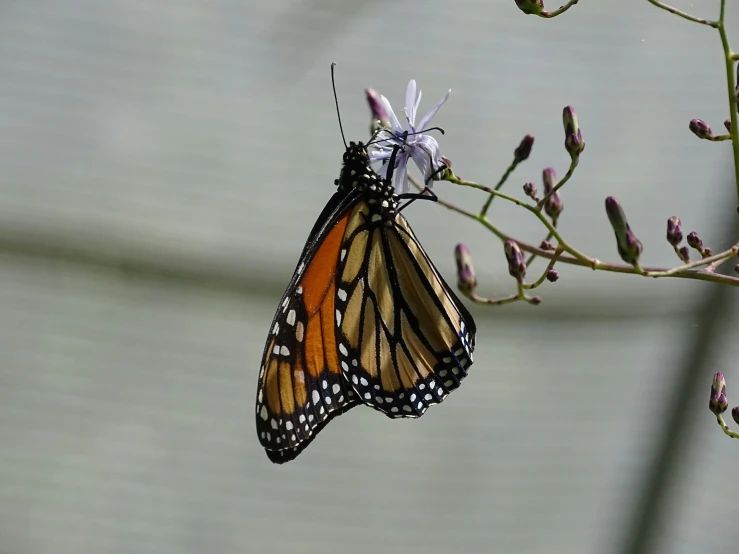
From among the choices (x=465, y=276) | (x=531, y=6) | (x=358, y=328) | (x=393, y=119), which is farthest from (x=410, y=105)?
(x=358, y=328)

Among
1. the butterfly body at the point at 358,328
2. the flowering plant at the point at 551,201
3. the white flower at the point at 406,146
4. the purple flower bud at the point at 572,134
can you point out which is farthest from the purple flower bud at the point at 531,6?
the butterfly body at the point at 358,328

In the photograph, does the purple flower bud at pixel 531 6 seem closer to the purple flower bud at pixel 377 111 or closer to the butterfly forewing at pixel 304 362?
the purple flower bud at pixel 377 111

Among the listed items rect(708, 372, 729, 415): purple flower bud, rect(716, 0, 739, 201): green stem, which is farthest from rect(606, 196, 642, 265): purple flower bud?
rect(708, 372, 729, 415): purple flower bud

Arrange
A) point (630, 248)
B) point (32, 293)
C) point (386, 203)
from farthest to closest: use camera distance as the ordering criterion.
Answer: point (32, 293) < point (386, 203) < point (630, 248)

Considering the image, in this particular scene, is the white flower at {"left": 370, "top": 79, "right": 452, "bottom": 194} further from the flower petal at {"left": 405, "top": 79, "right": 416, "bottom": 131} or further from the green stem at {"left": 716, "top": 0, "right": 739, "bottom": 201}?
the green stem at {"left": 716, "top": 0, "right": 739, "bottom": 201}

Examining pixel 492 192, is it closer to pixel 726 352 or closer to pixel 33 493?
pixel 726 352

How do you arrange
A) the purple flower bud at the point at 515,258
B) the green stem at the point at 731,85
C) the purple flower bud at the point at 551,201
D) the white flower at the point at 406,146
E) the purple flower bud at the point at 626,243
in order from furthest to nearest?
the white flower at the point at 406,146
the purple flower bud at the point at 551,201
the purple flower bud at the point at 515,258
the purple flower bud at the point at 626,243
the green stem at the point at 731,85

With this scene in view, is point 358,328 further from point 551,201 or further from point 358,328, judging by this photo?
point 551,201

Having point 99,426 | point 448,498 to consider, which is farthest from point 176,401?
point 448,498
